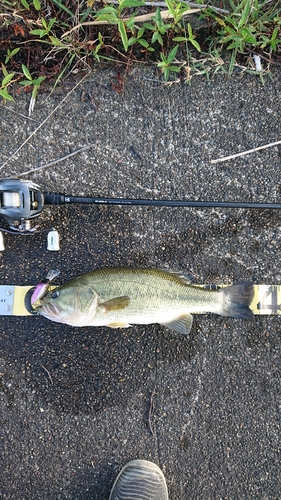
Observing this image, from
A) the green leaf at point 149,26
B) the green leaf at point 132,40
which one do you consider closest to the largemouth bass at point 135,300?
the green leaf at point 132,40

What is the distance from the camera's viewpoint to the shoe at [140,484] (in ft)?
9.37

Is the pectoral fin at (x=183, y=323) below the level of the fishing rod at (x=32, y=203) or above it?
below

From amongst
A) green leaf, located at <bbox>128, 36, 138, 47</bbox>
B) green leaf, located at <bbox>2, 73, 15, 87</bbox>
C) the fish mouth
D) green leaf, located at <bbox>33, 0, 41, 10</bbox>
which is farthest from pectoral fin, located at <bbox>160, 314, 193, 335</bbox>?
green leaf, located at <bbox>33, 0, 41, 10</bbox>

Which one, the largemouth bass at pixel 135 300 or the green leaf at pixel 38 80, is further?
the green leaf at pixel 38 80

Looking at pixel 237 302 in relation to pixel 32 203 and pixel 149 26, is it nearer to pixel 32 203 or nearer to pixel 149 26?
pixel 32 203

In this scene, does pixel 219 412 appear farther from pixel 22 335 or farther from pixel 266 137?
pixel 266 137

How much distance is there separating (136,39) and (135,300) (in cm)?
206

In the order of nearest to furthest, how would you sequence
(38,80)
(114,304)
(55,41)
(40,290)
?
(114,304)
(40,290)
(55,41)
(38,80)

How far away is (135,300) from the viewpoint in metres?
2.57

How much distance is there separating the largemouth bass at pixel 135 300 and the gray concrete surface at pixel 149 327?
35cm

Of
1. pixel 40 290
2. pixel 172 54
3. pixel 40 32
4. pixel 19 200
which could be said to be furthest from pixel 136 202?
pixel 40 32

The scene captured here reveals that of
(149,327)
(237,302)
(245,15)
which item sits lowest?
(149,327)

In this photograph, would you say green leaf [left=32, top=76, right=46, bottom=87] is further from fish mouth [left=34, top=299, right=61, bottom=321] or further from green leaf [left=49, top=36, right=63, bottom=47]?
fish mouth [left=34, top=299, right=61, bottom=321]

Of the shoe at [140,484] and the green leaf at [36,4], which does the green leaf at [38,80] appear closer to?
the green leaf at [36,4]
